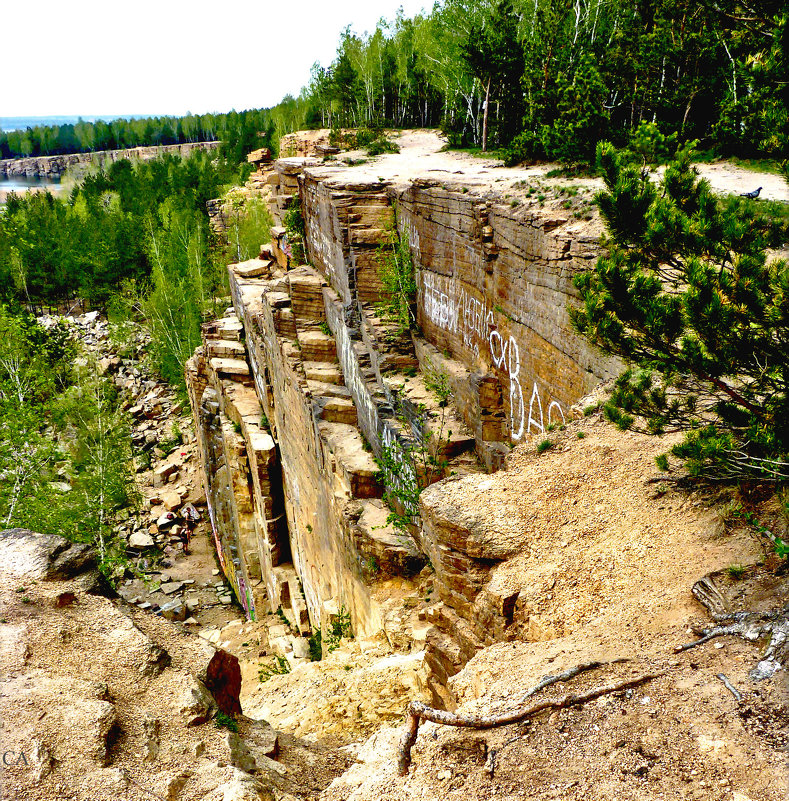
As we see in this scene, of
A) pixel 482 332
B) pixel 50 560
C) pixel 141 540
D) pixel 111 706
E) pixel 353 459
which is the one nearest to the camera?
pixel 111 706

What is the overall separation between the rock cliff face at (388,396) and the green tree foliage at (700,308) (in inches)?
104

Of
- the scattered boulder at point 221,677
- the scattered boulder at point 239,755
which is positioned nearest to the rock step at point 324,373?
the scattered boulder at point 221,677

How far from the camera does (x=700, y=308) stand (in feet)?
15.1

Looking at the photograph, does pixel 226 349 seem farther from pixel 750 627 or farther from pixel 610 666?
pixel 750 627

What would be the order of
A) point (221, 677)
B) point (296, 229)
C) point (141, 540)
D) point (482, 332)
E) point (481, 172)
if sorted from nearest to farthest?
point (221, 677) → point (482, 332) → point (481, 172) → point (296, 229) → point (141, 540)

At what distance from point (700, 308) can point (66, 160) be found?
125005mm

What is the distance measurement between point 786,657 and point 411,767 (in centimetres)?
272

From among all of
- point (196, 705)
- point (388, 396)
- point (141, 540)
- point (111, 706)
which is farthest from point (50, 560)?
point (141, 540)

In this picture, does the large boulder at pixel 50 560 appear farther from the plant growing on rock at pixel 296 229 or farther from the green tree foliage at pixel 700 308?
the plant growing on rock at pixel 296 229

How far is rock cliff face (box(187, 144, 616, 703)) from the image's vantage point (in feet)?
30.0

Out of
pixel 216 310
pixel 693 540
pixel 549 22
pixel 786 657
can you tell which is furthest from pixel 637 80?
pixel 216 310

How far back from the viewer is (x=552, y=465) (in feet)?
25.9

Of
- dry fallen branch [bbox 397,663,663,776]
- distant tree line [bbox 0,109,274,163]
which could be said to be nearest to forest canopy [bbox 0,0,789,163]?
dry fallen branch [bbox 397,663,663,776]

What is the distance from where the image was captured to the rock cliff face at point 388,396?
914cm
